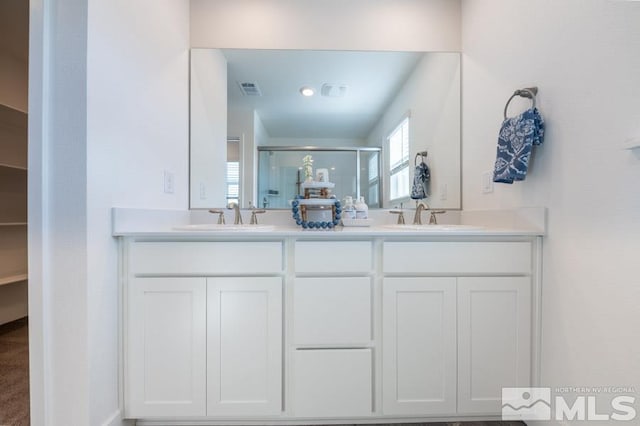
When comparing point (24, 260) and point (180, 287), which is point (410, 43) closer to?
point (180, 287)

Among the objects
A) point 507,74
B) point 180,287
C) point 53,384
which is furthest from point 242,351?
point 507,74

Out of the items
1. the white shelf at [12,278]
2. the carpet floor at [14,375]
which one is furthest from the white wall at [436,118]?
the white shelf at [12,278]

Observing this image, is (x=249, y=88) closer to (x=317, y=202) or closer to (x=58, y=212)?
(x=317, y=202)

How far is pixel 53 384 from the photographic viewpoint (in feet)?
3.70

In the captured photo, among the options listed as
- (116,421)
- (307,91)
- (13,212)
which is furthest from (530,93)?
(13,212)

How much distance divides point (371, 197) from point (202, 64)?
136 centimetres

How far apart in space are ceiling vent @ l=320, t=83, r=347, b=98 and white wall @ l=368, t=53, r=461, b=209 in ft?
1.02

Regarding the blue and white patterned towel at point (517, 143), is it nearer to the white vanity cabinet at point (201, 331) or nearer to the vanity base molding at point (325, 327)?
the vanity base molding at point (325, 327)

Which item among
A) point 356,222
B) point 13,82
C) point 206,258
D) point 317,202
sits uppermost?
point 13,82

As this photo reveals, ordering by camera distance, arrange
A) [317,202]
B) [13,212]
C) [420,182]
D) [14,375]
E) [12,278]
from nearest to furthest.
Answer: [317,202]
[14,375]
[420,182]
[12,278]
[13,212]

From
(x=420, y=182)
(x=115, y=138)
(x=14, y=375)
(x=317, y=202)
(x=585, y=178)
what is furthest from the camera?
(x=420, y=182)

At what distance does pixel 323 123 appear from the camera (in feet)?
6.51

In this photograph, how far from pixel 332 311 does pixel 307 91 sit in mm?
1401

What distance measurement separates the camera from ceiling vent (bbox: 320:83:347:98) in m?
2.01
